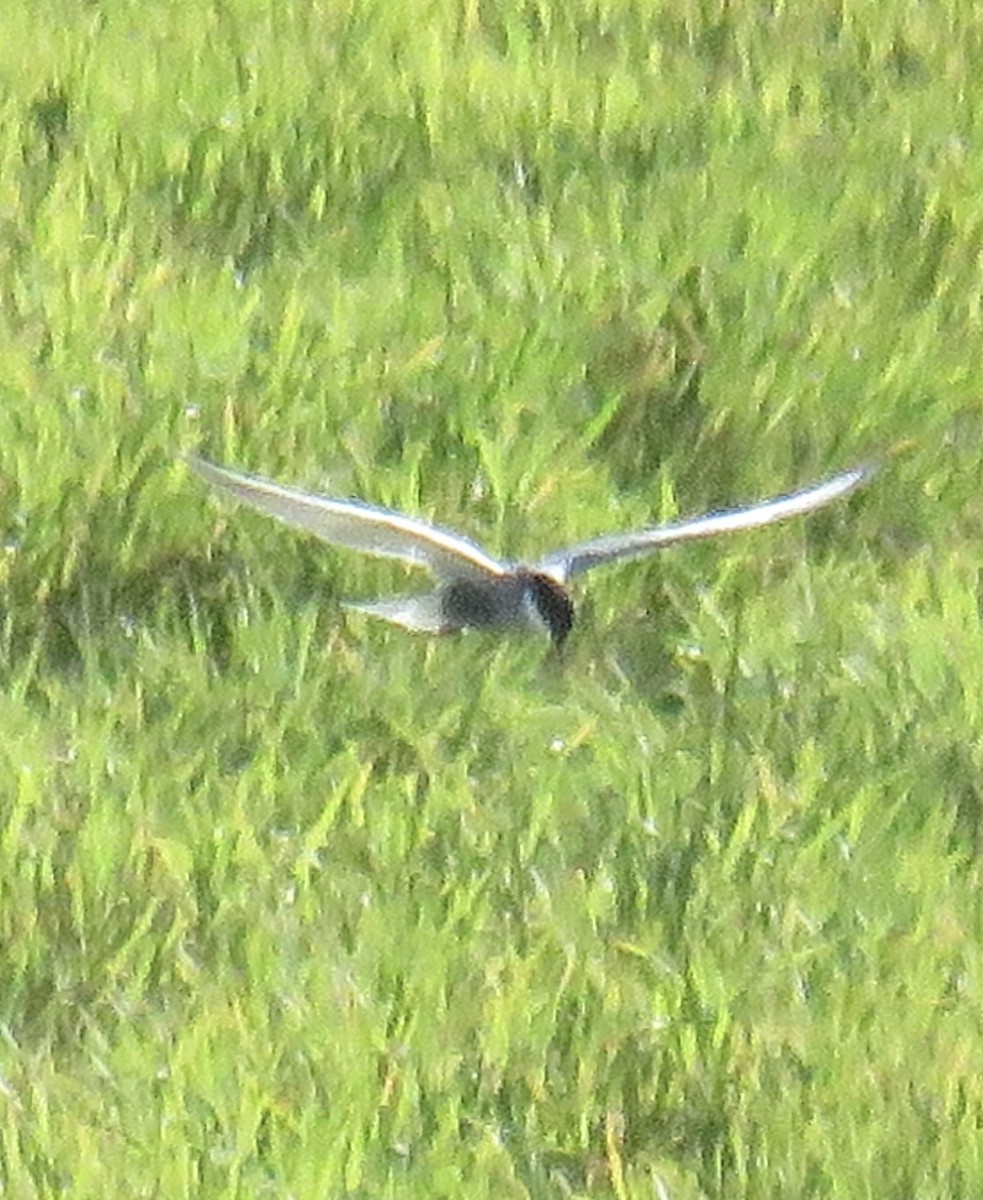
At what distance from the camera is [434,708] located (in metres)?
2.50

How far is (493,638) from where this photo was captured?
8.41 ft

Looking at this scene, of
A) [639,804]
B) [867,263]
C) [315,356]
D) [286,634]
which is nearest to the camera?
[639,804]

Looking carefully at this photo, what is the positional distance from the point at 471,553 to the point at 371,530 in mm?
177

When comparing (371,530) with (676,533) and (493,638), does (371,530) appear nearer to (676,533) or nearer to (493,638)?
(493,638)

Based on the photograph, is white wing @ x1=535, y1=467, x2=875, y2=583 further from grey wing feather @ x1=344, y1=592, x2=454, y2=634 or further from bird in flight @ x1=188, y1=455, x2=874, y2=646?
grey wing feather @ x1=344, y1=592, x2=454, y2=634

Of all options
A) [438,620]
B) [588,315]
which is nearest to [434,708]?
[438,620]

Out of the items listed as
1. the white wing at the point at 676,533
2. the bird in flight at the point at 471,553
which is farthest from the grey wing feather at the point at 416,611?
the white wing at the point at 676,533

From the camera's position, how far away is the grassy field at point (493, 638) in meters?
2.11

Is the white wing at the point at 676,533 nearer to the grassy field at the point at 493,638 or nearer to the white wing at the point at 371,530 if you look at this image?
the white wing at the point at 371,530

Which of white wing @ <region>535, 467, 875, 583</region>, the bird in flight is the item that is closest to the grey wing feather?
the bird in flight

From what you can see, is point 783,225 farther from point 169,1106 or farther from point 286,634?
point 169,1106

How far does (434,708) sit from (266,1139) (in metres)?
0.60

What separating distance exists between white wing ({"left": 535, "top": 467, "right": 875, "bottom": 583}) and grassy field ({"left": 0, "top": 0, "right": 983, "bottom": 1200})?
0.21m

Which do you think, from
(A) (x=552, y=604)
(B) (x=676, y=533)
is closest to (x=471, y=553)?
(A) (x=552, y=604)
